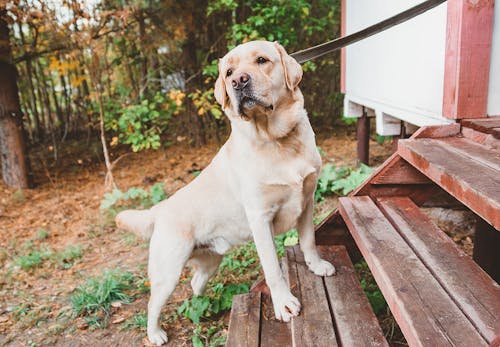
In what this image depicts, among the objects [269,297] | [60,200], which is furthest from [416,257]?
[60,200]

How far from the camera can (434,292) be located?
150 centimetres

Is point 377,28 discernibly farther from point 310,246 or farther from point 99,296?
point 99,296

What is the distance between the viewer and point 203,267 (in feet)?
9.28

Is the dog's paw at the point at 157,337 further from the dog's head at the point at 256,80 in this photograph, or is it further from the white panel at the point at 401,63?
the white panel at the point at 401,63

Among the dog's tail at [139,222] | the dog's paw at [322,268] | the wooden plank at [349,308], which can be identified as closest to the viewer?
the wooden plank at [349,308]

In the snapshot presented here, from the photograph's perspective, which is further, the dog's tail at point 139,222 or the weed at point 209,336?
the dog's tail at point 139,222

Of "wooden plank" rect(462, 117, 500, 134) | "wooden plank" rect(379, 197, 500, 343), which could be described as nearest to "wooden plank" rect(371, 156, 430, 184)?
"wooden plank" rect(379, 197, 500, 343)

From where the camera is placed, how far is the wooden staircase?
1368mm

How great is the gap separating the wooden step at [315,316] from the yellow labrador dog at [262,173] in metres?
0.08

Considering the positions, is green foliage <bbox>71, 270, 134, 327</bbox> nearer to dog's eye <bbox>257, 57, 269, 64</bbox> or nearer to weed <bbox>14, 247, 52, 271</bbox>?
weed <bbox>14, 247, 52, 271</bbox>

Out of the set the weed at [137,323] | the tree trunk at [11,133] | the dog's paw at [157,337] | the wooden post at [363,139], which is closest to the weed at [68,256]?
the weed at [137,323]

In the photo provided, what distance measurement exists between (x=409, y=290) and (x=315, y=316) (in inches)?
20.0

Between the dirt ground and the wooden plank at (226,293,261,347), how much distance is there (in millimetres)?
634

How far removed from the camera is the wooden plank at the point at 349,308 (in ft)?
5.43
